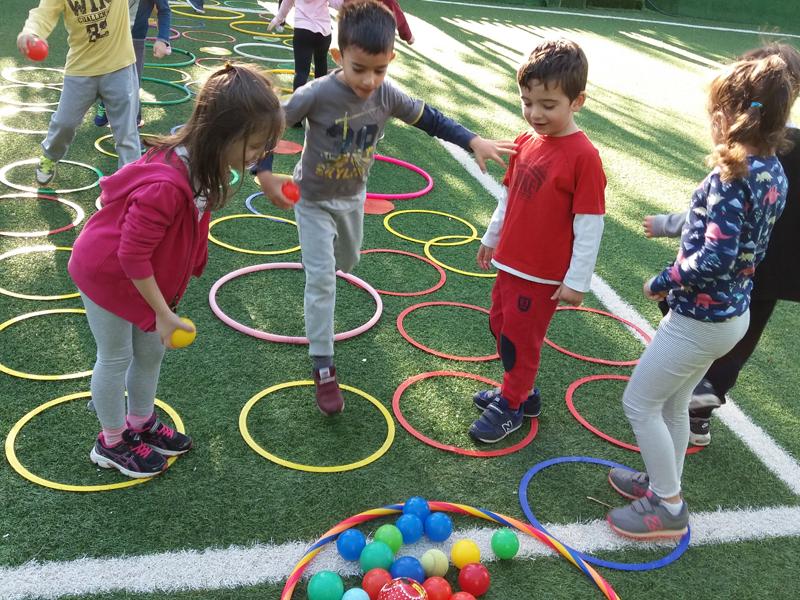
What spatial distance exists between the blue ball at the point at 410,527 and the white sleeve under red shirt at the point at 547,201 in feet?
3.90

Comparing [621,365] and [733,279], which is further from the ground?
[733,279]

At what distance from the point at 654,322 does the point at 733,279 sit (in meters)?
2.39

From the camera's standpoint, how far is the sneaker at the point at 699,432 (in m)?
3.84

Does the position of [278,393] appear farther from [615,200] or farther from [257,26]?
[257,26]

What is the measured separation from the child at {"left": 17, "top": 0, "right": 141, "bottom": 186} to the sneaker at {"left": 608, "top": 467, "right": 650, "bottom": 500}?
164 inches

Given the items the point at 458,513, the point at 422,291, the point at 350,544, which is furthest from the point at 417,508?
the point at 422,291

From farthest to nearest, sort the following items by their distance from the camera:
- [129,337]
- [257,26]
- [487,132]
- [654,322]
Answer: [257,26]
[487,132]
[654,322]
[129,337]

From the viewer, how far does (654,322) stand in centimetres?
511

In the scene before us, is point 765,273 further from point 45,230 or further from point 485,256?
point 45,230

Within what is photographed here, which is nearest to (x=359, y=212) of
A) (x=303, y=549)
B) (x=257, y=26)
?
(x=303, y=549)

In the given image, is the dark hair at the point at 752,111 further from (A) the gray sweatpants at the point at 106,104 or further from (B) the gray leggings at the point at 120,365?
(A) the gray sweatpants at the point at 106,104

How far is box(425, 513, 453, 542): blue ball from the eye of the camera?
3002mm

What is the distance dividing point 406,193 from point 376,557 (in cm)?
430

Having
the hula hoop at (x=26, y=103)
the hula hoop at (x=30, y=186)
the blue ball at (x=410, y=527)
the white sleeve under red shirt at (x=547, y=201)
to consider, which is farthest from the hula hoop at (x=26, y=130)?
the blue ball at (x=410, y=527)
